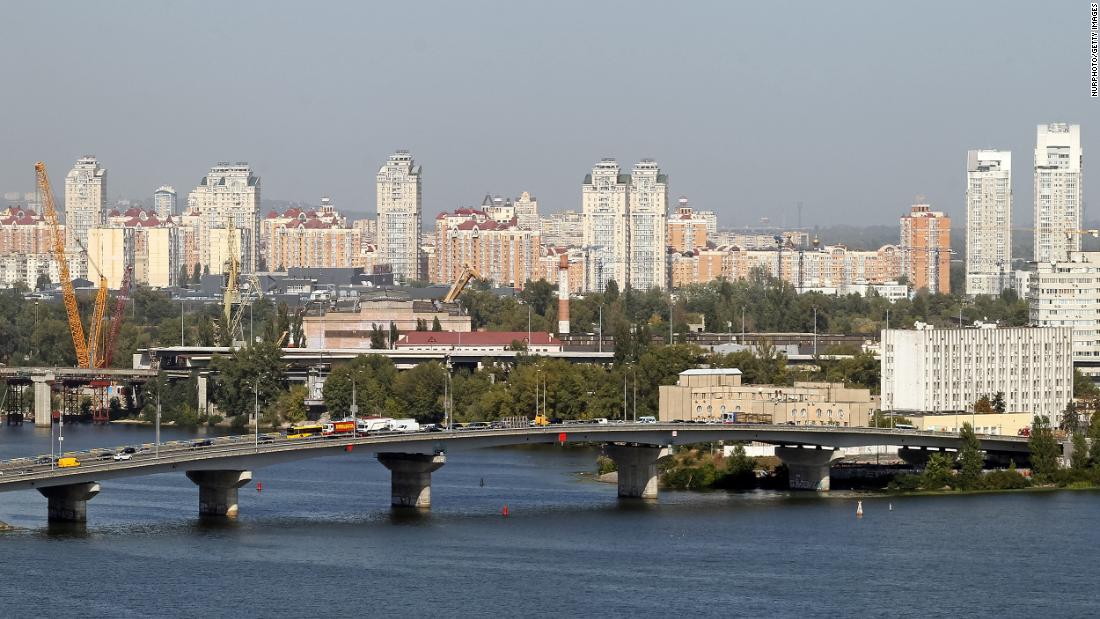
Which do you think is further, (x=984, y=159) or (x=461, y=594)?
(x=984, y=159)

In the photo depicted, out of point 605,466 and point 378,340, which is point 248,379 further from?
point 605,466

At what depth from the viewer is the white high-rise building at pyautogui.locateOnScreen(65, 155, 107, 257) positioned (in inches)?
6176

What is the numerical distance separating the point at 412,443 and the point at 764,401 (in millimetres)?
13197

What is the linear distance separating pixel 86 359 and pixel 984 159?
78816mm

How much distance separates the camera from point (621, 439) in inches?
1666

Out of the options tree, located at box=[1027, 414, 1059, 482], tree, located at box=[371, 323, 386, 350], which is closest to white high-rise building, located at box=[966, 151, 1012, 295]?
tree, located at box=[371, 323, 386, 350]

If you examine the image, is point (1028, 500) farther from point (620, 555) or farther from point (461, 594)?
point (461, 594)

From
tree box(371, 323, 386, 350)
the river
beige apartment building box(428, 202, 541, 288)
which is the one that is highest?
beige apartment building box(428, 202, 541, 288)

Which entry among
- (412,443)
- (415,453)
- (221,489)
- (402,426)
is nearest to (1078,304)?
(402,426)

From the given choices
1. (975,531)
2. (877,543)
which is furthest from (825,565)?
(975,531)

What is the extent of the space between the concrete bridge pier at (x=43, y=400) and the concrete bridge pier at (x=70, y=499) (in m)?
30.1

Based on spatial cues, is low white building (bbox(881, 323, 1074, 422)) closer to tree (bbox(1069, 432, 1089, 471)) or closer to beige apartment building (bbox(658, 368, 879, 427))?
beige apartment building (bbox(658, 368, 879, 427))

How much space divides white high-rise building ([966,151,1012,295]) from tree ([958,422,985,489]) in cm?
9334

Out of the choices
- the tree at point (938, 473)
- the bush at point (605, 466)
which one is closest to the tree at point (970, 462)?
the tree at point (938, 473)
